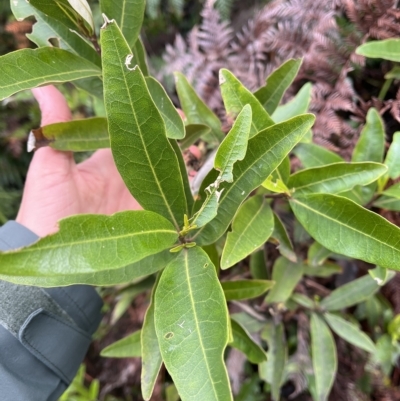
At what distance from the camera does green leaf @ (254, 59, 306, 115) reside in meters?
0.89

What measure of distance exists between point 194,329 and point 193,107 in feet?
2.09

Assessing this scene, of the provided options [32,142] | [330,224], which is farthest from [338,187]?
[32,142]

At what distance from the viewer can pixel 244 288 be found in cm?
95

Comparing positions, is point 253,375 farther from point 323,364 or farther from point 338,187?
point 338,187

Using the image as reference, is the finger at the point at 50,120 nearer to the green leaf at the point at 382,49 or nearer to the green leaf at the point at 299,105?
the green leaf at the point at 299,105

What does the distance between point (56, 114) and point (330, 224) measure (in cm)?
83

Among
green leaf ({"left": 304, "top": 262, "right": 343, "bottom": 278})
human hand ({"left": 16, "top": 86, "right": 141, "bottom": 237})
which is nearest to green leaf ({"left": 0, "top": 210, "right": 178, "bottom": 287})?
human hand ({"left": 16, "top": 86, "right": 141, "bottom": 237})

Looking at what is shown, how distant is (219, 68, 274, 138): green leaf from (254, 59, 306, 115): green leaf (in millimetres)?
162

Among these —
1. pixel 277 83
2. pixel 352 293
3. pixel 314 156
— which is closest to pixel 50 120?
pixel 277 83

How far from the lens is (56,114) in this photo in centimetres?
110

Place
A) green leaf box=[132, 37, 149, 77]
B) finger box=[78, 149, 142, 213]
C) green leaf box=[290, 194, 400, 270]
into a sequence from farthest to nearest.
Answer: finger box=[78, 149, 142, 213] → green leaf box=[132, 37, 149, 77] → green leaf box=[290, 194, 400, 270]

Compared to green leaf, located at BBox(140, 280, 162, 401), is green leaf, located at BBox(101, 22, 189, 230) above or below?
above

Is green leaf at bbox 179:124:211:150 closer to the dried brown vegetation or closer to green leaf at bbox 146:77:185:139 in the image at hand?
green leaf at bbox 146:77:185:139

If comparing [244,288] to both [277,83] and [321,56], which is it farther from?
[321,56]
